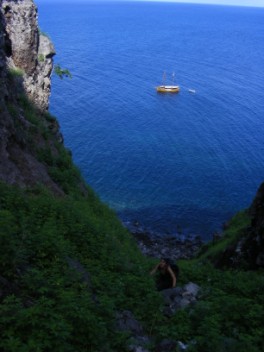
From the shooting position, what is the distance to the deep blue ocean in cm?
5422

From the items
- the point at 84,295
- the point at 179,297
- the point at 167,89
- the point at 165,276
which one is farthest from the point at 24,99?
the point at 167,89

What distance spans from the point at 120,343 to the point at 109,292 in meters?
2.55

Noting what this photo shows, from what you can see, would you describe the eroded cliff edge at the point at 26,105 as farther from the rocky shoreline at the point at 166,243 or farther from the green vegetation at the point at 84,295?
the rocky shoreline at the point at 166,243

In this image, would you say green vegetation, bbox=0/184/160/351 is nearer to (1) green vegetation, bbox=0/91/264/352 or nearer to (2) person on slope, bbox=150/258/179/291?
(1) green vegetation, bbox=0/91/264/352

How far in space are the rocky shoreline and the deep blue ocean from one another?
156cm

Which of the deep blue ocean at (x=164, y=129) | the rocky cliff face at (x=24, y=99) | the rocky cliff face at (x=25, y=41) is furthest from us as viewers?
the deep blue ocean at (x=164, y=129)

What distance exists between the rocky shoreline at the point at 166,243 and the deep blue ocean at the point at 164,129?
61.3 inches

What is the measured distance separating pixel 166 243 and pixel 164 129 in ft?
117

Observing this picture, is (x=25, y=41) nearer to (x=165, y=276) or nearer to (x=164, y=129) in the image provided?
(x=165, y=276)

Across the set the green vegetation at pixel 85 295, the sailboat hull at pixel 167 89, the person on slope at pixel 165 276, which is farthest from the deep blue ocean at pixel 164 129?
the green vegetation at pixel 85 295

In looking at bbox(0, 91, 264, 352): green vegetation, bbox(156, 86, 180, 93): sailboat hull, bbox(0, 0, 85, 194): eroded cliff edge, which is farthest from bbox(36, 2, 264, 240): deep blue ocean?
bbox(0, 91, 264, 352): green vegetation

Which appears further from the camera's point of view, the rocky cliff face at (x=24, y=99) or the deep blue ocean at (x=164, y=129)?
the deep blue ocean at (x=164, y=129)

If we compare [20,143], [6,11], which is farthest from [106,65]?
[20,143]

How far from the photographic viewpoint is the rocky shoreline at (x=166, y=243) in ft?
137
